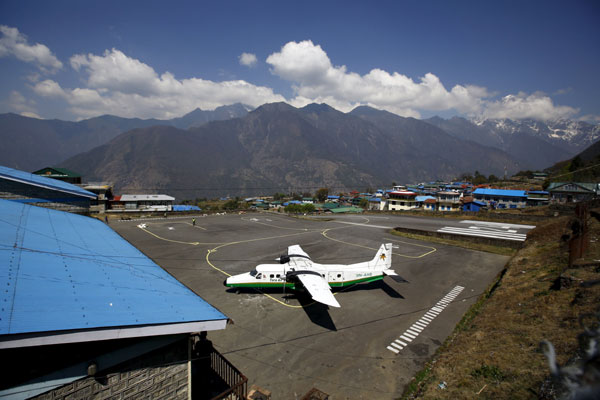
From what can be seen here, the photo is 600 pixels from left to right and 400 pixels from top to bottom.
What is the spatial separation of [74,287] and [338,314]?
16.7m

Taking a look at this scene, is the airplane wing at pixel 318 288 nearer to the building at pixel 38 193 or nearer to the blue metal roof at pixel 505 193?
the building at pixel 38 193

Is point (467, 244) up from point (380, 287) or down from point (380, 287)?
up

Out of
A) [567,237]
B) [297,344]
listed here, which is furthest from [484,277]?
[297,344]

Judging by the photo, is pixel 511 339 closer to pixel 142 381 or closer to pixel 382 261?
pixel 382 261

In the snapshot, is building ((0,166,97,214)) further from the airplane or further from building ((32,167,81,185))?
building ((32,167,81,185))

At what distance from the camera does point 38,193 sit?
85.7 feet

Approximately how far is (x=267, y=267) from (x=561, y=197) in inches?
3163

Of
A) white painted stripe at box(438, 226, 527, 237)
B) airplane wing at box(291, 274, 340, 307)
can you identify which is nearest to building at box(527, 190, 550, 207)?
white painted stripe at box(438, 226, 527, 237)

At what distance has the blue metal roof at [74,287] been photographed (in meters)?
6.19

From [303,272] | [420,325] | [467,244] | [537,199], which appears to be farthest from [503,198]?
[303,272]

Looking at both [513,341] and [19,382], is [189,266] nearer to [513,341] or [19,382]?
[19,382]

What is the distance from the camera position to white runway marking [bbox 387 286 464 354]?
16259 mm

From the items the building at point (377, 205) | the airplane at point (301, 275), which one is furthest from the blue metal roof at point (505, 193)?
the airplane at point (301, 275)

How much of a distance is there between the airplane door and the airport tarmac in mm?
1413
